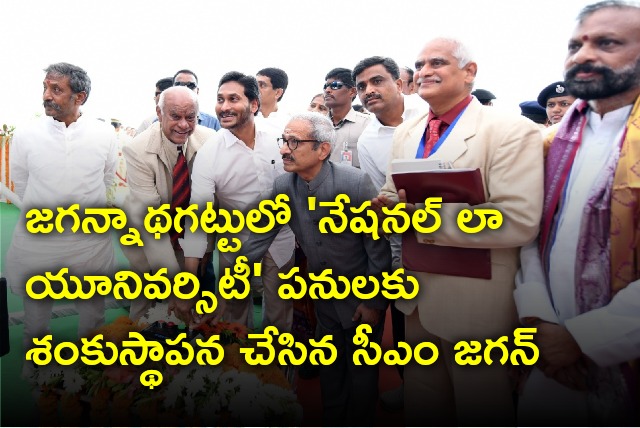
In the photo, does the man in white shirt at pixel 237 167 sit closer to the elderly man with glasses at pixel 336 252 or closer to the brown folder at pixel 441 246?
the elderly man with glasses at pixel 336 252

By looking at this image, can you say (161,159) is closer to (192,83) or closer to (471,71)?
(192,83)

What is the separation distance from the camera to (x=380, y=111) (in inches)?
108

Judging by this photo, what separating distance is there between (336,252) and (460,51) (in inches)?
40.2

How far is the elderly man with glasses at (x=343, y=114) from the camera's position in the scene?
344 cm

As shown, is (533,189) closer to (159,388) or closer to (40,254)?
(159,388)

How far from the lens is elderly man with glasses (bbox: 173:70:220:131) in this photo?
13.0ft

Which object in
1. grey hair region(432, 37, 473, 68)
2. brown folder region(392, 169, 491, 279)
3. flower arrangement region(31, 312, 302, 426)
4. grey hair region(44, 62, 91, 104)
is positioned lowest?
flower arrangement region(31, 312, 302, 426)

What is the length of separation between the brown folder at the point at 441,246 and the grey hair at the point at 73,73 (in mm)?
2212

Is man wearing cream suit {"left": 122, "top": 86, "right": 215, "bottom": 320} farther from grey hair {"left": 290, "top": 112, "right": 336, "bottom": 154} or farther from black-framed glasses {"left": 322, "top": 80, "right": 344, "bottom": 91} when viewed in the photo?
black-framed glasses {"left": 322, "top": 80, "right": 344, "bottom": 91}

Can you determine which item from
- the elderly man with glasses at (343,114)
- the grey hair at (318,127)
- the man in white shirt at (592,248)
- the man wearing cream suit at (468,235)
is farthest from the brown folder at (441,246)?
the elderly man with glasses at (343,114)

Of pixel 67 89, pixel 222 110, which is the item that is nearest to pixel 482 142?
pixel 222 110

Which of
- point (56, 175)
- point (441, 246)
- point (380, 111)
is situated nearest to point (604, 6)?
point (441, 246)

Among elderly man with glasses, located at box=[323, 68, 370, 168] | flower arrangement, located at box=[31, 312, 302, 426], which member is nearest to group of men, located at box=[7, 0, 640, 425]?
flower arrangement, located at box=[31, 312, 302, 426]

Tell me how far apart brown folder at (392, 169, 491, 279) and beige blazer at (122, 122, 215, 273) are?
1.61 metres
